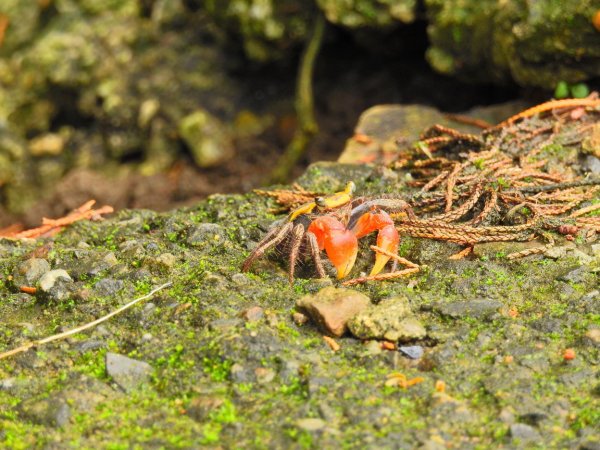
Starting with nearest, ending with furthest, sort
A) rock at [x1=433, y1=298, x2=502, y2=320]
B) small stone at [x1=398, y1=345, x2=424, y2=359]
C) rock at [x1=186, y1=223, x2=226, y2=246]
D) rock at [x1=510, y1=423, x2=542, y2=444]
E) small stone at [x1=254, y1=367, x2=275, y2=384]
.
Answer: rock at [x1=510, y1=423, x2=542, y2=444], small stone at [x1=254, y1=367, x2=275, y2=384], small stone at [x1=398, y1=345, x2=424, y2=359], rock at [x1=433, y1=298, x2=502, y2=320], rock at [x1=186, y1=223, x2=226, y2=246]

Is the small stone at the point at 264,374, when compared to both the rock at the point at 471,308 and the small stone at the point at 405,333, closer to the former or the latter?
the small stone at the point at 405,333

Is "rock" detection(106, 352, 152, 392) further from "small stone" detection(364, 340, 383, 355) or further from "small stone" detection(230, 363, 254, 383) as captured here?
"small stone" detection(364, 340, 383, 355)

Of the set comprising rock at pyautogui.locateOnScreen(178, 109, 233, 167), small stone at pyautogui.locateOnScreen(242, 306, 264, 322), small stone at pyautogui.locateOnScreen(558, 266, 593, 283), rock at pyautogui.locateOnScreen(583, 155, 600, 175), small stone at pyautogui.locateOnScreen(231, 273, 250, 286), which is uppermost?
rock at pyautogui.locateOnScreen(583, 155, 600, 175)

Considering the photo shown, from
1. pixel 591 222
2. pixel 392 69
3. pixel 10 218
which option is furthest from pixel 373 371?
pixel 10 218

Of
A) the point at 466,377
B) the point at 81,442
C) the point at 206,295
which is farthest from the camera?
the point at 206,295

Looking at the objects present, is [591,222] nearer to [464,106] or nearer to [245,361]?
[245,361]

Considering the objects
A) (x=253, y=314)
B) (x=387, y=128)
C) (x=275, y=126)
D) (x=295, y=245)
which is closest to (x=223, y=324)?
(x=253, y=314)

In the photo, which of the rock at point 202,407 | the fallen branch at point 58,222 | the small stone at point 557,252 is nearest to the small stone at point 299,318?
the rock at point 202,407

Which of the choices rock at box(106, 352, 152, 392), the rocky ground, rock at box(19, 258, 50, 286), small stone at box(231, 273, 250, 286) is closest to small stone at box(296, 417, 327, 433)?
the rocky ground
